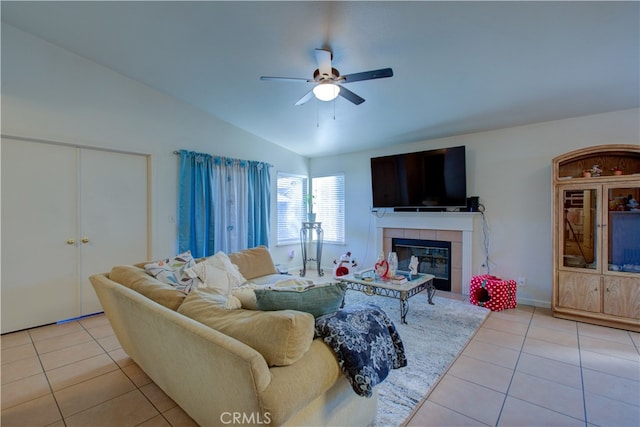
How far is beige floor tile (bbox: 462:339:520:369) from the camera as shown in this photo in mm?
2520

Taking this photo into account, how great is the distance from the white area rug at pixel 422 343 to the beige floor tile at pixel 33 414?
207 cm

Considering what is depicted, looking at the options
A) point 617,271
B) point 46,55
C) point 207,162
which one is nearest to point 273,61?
point 207,162

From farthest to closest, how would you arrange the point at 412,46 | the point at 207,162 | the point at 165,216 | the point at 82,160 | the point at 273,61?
the point at 207,162
the point at 165,216
the point at 82,160
the point at 273,61
the point at 412,46

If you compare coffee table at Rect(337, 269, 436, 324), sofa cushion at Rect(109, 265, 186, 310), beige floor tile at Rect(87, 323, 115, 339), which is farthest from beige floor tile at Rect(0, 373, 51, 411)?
coffee table at Rect(337, 269, 436, 324)

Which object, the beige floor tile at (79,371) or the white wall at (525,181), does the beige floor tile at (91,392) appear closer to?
the beige floor tile at (79,371)

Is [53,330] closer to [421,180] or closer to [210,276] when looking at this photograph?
[210,276]

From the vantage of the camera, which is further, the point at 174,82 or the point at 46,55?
the point at 174,82

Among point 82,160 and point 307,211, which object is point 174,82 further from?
point 307,211

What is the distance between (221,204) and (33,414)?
3156 millimetres

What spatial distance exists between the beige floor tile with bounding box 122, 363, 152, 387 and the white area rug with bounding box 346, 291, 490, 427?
5.74 feet

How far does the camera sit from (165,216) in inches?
166

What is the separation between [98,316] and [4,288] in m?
0.94

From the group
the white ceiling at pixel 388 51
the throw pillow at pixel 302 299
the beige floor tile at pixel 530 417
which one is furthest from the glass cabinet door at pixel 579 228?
the throw pillow at pixel 302 299

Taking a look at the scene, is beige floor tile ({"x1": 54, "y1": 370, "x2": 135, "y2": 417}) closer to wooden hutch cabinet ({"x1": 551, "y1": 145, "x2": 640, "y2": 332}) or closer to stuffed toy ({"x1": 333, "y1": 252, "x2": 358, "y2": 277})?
stuffed toy ({"x1": 333, "y1": 252, "x2": 358, "y2": 277})
